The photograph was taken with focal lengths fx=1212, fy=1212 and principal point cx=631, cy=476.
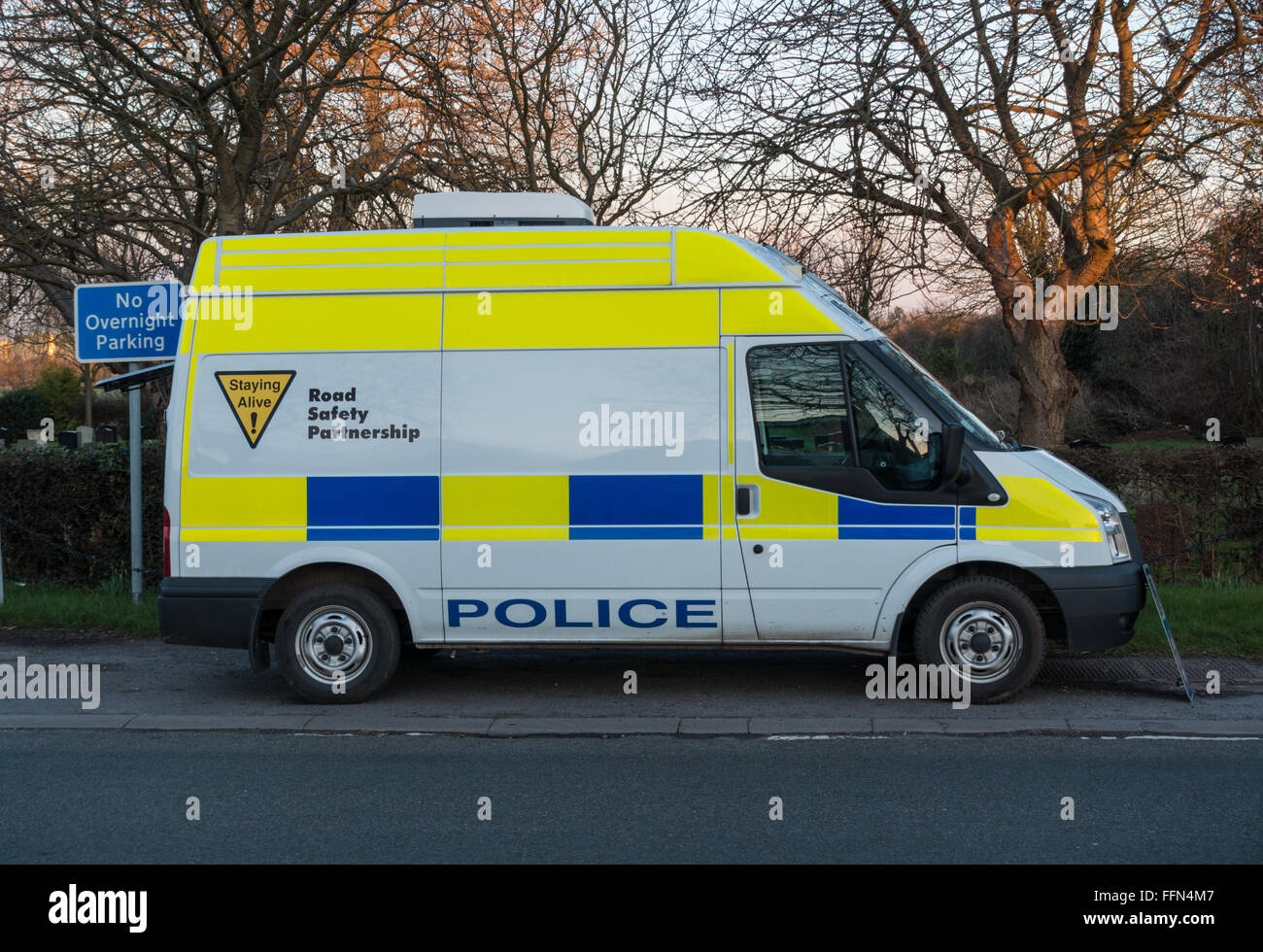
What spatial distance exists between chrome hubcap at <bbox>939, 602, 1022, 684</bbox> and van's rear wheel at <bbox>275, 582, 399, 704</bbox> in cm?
323

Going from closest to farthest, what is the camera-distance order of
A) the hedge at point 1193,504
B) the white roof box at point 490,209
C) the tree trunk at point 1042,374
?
1. the white roof box at point 490,209
2. the hedge at point 1193,504
3. the tree trunk at point 1042,374

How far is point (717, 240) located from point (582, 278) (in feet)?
2.66

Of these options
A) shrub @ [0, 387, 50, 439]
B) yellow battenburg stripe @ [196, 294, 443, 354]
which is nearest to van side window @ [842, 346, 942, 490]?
yellow battenburg stripe @ [196, 294, 443, 354]

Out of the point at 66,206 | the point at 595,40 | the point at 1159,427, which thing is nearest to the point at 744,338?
the point at 595,40

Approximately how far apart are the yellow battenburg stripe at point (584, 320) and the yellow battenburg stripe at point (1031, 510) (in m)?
1.84

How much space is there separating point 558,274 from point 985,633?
3.21m

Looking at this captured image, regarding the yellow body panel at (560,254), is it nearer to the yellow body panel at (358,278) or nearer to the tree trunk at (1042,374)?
the yellow body panel at (358,278)

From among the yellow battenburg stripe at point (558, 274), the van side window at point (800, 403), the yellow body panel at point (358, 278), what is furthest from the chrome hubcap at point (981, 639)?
the yellow body panel at point (358, 278)

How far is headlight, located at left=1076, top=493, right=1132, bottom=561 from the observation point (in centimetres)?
691

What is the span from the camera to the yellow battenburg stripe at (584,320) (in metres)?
6.98

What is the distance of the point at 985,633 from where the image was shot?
22.7 ft

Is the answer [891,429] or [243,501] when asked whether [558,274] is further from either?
[243,501]

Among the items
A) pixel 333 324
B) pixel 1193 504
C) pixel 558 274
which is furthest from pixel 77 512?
pixel 1193 504

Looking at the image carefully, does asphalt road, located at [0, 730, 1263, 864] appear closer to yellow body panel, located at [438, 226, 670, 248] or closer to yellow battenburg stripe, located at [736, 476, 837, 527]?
yellow battenburg stripe, located at [736, 476, 837, 527]
